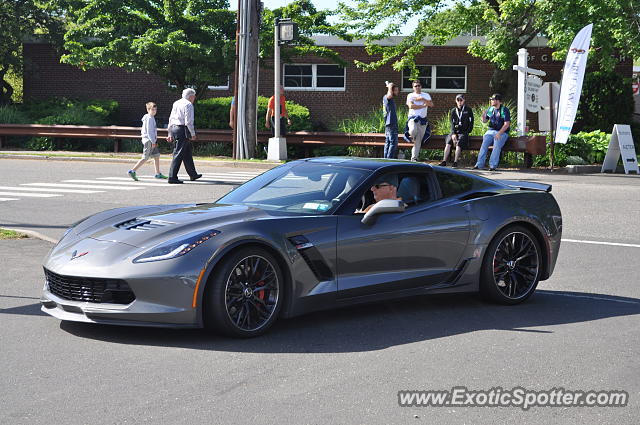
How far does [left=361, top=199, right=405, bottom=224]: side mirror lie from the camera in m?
6.69

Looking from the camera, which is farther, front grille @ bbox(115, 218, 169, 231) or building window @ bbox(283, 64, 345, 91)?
building window @ bbox(283, 64, 345, 91)

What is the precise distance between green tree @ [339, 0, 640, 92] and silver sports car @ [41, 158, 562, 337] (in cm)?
1882

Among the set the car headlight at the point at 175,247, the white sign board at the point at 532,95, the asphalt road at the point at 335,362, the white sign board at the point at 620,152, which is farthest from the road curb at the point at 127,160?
the car headlight at the point at 175,247

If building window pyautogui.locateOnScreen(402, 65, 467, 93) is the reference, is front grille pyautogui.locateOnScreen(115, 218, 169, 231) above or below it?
below

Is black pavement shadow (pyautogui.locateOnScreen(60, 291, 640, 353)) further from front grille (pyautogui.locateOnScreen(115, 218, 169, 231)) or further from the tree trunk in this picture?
the tree trunk

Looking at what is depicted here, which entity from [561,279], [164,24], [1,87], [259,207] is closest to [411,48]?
[164,24]

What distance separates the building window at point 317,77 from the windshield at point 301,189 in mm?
28835

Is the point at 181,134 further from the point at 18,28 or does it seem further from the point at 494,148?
the point at 18,28

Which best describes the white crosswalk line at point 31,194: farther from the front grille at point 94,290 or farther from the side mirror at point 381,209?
the side mirror at point 381,209

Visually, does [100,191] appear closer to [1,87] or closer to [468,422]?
[468,422]

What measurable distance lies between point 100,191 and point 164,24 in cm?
1555

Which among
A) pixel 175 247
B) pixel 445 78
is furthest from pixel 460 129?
pixel 175 247

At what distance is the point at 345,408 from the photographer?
4758 millimetres

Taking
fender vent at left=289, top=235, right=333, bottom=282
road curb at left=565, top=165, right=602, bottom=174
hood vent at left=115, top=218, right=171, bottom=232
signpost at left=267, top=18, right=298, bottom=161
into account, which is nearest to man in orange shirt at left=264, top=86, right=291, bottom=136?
signpost at left=267, top=18, right=298, bottom=161
